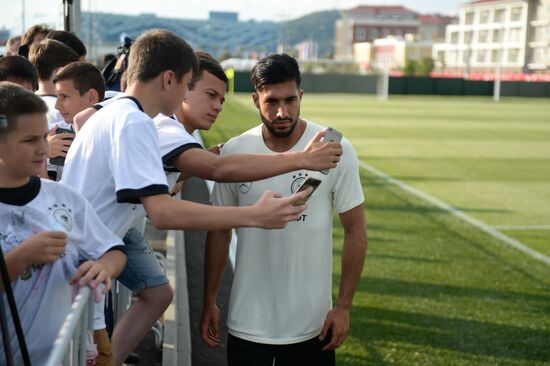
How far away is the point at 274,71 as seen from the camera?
3.90 metres

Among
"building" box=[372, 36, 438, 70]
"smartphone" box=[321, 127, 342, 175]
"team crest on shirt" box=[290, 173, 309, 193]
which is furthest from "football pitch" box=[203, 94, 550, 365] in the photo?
"building" box=[372, 36, 438, 70]

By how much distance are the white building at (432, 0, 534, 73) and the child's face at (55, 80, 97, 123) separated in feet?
367

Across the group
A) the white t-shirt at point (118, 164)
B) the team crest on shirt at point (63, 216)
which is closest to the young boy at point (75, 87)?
the white t-shirt at point (118, 164)

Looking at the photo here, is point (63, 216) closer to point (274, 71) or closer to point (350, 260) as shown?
point (274, 71)

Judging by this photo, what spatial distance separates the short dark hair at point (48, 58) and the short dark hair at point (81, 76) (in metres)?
0.69

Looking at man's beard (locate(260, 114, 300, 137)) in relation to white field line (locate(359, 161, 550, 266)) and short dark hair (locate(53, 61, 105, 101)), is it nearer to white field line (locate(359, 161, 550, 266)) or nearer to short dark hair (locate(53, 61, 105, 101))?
short dark hair (locate(53, 61, 105, 101))

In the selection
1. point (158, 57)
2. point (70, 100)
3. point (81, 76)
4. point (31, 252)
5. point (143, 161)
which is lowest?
point (31, 252)

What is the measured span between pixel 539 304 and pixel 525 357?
175 cm

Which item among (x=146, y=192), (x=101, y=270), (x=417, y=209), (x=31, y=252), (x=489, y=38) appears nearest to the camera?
(x=31, y=252)

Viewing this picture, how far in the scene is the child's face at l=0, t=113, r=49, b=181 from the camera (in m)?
2.68

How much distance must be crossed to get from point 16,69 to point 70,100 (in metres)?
0.47

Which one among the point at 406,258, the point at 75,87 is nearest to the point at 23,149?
the point at 75,87

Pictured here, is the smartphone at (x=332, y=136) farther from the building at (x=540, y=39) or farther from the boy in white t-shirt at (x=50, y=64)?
the building at (x=540, y=39)

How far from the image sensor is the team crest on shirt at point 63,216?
9.30ft
